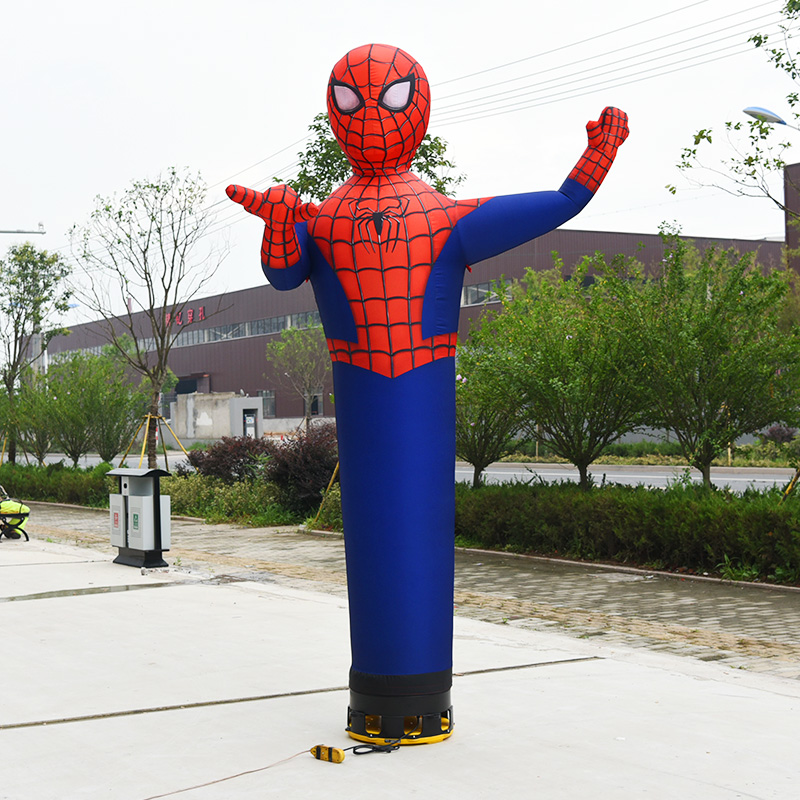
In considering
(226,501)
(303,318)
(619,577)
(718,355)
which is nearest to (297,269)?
(619,577)

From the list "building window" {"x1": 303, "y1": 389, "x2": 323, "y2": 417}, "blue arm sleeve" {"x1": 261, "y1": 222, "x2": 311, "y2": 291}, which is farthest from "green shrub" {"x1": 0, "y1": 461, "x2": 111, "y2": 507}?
"building window" {"x1": 303, "y1": 389, "x2": 323, "y2": 417}

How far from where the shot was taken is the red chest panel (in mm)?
4426

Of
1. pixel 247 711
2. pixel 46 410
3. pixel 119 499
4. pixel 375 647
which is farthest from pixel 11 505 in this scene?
pixel 375 647

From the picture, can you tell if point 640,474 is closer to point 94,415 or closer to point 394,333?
point 94,415

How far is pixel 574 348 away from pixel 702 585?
11.6ft

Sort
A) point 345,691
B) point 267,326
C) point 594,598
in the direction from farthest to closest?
point 267,326 < point 594,598 < point 345,691

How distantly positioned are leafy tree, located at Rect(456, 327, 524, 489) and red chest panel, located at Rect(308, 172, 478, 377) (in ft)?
26.2

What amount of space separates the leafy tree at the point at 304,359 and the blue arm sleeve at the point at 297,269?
46.0 meters

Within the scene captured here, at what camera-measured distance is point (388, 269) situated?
4434mm

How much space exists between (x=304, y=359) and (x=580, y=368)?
39893 mm

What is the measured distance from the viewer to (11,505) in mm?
14398

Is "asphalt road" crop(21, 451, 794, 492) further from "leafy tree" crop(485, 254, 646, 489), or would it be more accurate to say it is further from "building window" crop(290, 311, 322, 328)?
"building window" crop(290, 311, 322, 328)

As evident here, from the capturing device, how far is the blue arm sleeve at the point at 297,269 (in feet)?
14.9

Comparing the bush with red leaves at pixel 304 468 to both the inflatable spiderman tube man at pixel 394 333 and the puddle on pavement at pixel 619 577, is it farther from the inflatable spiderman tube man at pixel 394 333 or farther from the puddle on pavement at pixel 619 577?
the inflatable spiderman tube man at pixel 394 333
